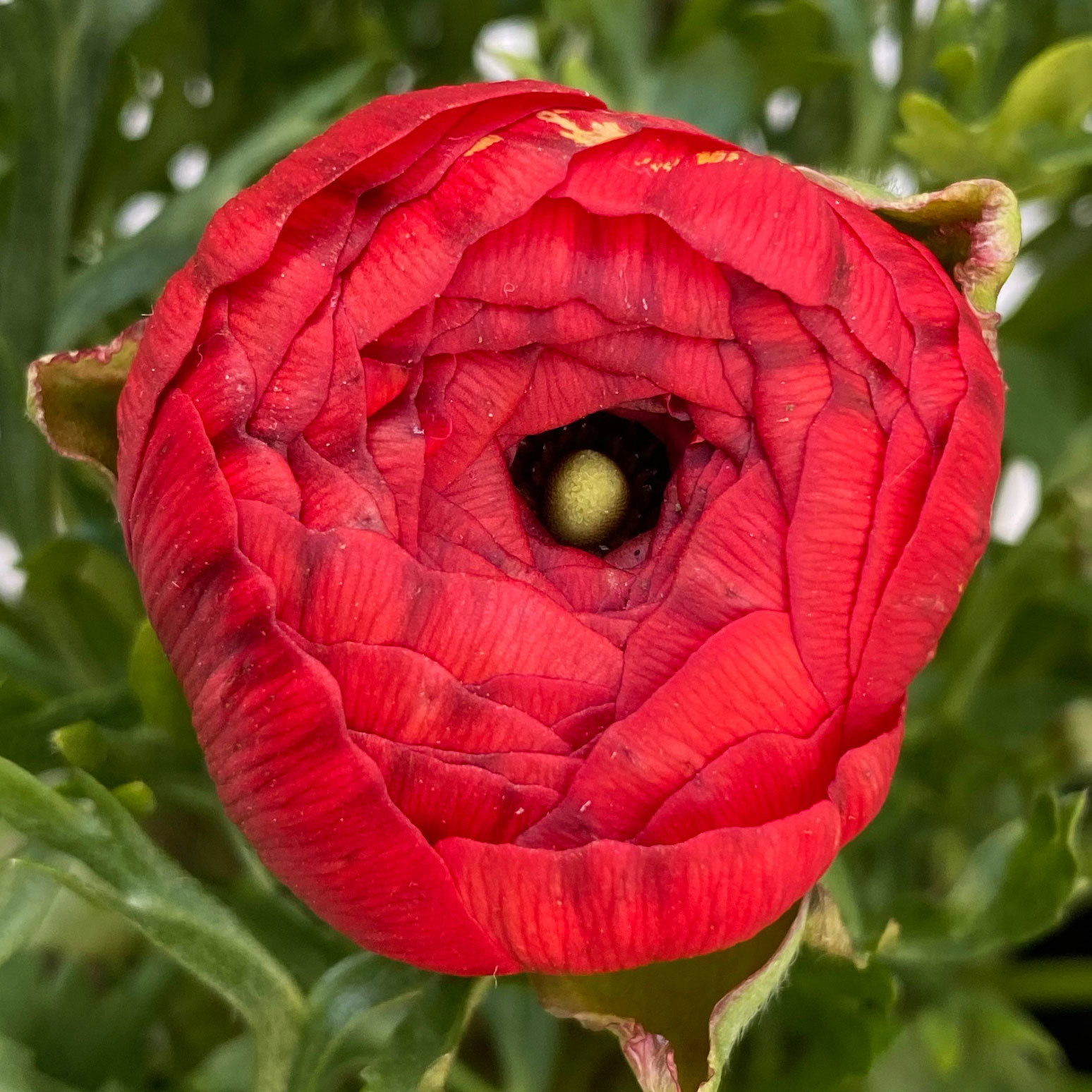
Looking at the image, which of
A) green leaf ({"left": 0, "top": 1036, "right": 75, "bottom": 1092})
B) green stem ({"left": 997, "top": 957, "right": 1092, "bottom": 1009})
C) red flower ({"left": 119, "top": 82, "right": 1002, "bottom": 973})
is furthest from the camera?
green stem ({"left": 997, "top": 957, "right": 1092, "bottom": 1009})

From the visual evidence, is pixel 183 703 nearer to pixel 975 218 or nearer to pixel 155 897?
pixel 155 897

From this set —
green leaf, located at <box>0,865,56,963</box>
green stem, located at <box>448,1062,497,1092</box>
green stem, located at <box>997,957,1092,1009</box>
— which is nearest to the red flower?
green leaf, located at <box>0,865,56,963</box>

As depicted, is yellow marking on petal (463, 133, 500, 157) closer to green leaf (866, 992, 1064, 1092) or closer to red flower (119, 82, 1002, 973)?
red flower (119, 82, 1002, 973)

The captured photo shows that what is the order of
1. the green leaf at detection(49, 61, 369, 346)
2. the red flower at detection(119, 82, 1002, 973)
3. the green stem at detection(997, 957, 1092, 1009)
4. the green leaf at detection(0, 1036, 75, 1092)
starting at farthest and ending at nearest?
the green stem at detection(997, 957, 1092, 1009) → the green leaf at detection(49, 61, 369, 346) → the green leaf at detection(0, 1036, 75, 1092) → the red flower at detection(119, 82, 1002, 973)

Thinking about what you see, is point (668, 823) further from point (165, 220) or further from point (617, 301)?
point (165, 220)

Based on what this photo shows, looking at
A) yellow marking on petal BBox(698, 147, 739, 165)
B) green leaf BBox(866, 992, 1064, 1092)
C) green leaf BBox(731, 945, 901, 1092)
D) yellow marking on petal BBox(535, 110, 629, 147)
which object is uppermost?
yellow marking on petal BBox(535, 110, 629, 147)

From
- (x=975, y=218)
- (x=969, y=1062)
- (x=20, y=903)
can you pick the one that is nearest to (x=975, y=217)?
(x=975, y=218)

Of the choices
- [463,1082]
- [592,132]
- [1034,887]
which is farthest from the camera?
[463,1082]
